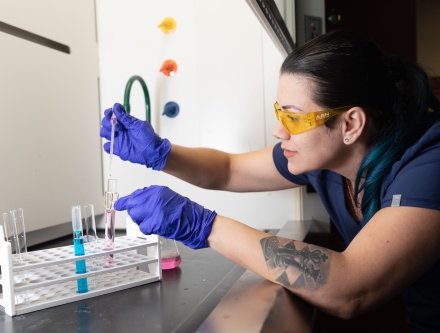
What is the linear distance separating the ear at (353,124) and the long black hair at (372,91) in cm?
2

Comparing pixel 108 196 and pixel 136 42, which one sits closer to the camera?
pixel 108 196

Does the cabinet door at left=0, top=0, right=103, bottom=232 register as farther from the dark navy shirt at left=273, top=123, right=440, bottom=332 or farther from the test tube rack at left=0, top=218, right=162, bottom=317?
the dark navy shirt at left=273, top=123, right=440, bottom=332

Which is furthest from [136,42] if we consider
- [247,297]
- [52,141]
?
[247,297]

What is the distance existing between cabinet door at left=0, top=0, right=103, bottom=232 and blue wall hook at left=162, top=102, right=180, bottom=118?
313 mm

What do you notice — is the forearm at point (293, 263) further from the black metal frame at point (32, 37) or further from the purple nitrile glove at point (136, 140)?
the black metal frame at point (32, 37)

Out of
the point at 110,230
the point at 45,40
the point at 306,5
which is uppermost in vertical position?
the point at 306,5

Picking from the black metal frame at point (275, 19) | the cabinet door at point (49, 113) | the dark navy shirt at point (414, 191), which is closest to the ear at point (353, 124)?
the dark navy shirt at point (414, 191)

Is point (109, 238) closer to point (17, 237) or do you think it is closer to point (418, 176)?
point (17, 237)

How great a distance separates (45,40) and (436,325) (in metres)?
1.57

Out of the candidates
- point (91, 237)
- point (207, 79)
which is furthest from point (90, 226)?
point (207, 79)

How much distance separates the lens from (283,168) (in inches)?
54.0

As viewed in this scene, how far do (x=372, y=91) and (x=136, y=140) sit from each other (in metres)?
0.67

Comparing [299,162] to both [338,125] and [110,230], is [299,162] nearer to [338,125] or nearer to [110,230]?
[338,125]

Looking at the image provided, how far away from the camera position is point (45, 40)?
1.53 metres
